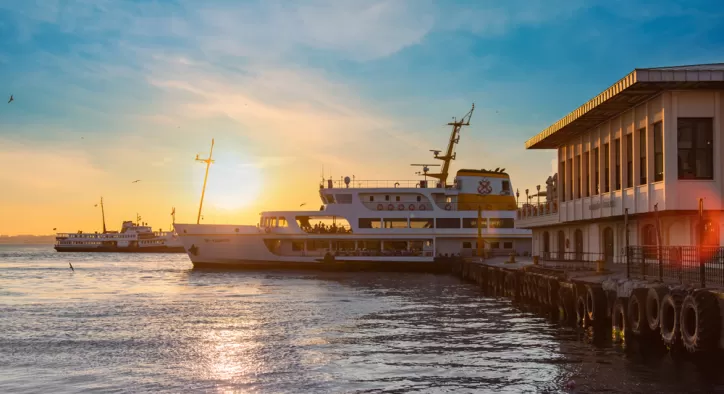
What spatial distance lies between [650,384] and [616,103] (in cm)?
1734

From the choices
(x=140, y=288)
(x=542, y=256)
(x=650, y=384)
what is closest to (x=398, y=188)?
(x=542, y=256)

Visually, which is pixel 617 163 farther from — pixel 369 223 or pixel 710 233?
pixel 369 223

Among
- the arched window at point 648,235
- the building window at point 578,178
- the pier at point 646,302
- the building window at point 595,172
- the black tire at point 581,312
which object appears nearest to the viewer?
the pier at point 646,302

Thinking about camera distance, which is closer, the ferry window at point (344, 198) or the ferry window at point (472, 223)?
the ferry window at point (344, 198)

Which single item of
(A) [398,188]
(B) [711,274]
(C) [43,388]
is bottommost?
(C) [43,388]

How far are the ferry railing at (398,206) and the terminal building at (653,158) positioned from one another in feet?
91.8

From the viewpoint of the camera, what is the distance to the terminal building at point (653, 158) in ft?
88.6

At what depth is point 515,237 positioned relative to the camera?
6612cm

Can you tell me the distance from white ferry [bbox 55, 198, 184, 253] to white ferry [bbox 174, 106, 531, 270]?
345 ft

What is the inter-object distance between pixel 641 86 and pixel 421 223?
3945cm

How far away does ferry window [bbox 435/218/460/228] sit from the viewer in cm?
6538

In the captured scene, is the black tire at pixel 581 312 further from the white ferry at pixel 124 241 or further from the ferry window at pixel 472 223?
the white ferry at pixel 124 241

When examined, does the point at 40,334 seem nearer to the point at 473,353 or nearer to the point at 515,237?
the point at 473,353

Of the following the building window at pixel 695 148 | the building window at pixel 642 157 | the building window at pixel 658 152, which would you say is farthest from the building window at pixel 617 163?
the building window at pixel 695 148
